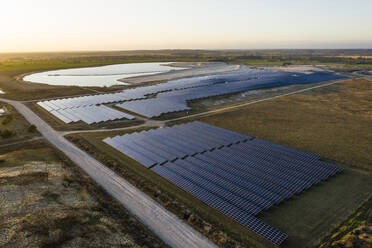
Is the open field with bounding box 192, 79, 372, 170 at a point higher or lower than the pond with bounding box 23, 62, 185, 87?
lower

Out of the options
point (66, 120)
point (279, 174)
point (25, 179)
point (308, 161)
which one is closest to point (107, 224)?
point (25, 179)

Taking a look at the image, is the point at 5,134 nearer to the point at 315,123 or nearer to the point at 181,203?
the point at 181,203

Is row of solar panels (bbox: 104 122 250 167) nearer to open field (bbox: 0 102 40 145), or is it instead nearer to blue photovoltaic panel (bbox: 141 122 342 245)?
blue photovoltaic panel (bbox: 141 122 342 245)

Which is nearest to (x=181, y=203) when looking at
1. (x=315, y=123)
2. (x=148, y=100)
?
(x=315, y=123)

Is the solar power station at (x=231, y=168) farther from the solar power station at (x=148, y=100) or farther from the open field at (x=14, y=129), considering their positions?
the solar power station at (x=148, y=100)

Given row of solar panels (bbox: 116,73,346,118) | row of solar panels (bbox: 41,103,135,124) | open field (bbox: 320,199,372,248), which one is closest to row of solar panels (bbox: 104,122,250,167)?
row of solar panels (bbox: 41,103,135,124)

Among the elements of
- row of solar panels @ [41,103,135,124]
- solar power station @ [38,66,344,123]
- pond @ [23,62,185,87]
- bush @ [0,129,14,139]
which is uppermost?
pond @ [23,62,185,87]

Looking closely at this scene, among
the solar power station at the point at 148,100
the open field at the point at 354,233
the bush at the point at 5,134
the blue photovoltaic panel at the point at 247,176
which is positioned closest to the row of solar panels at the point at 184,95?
the solar power station at the point at 148,100
